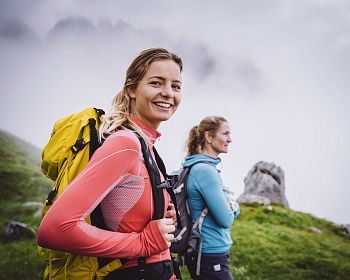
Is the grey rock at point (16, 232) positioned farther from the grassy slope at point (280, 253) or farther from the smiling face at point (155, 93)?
the smiling face at point (155, 93)

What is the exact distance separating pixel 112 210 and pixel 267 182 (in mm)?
36582

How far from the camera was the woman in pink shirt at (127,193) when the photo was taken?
164cm

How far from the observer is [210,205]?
393 cm

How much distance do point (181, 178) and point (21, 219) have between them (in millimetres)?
18051

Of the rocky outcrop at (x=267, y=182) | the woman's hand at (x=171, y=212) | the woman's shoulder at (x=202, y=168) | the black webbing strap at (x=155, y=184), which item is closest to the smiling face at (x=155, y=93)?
the black webbing strap at (x=155, y=184)

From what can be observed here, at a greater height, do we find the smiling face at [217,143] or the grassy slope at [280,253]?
the smiling face at [217,143]

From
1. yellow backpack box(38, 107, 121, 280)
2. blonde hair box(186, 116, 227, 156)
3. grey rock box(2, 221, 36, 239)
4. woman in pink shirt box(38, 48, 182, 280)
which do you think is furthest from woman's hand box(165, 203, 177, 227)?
grey rock box(2, 221, 36, 239)

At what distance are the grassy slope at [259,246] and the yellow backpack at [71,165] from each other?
7776mm

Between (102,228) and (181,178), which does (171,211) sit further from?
(181,178)

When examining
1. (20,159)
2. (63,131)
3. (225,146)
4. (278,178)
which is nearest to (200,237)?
(225,146)

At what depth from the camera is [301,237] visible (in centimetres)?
1927

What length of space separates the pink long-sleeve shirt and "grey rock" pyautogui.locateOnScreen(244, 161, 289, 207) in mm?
34226

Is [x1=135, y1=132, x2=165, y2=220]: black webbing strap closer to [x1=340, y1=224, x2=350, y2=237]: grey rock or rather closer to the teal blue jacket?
the teal blue jacket

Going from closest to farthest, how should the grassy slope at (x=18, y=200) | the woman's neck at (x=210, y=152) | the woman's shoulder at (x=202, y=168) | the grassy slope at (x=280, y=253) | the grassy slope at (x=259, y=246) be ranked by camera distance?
the woman's shoulder at (x=202, y=168)
the woman's neck at (x=210, y=152)
the grassy slope at (x=18, y=200)
the grassy slope at (x=259, y=246)
the grassy slope at (x=280, y=253)
